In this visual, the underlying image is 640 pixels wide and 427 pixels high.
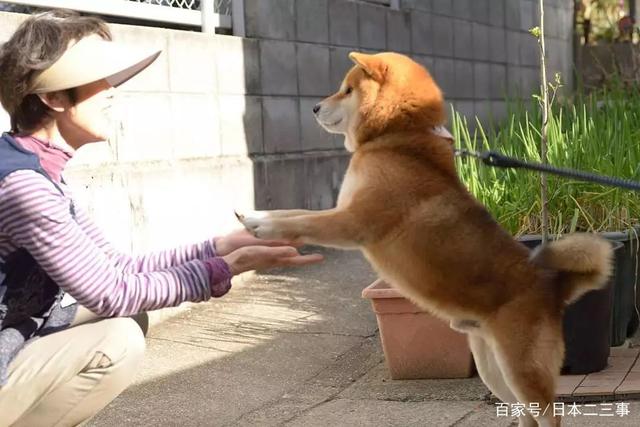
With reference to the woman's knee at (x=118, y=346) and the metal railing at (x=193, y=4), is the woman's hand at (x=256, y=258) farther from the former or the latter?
the metal railing at (x=193, y=4)

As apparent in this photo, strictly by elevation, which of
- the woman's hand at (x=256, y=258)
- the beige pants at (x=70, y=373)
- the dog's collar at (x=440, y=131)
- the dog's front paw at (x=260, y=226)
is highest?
the dog's collar at (x=440, y=131)

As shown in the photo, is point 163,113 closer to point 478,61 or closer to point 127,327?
point 127,327

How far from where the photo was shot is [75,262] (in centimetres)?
285

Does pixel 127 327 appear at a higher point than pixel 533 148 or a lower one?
lower

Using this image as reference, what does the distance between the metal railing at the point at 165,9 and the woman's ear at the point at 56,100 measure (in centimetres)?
222

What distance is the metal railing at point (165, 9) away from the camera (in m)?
5.40

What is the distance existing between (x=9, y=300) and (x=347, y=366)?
229cm

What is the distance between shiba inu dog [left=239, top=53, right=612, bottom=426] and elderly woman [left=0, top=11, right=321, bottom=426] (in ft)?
1.23

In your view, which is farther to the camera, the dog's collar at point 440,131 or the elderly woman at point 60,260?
the dog's collar at point 440,131

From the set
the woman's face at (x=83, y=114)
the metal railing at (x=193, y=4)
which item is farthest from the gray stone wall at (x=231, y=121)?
the woman's face at (x=83, y=114)

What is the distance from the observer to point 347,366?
4.93 m

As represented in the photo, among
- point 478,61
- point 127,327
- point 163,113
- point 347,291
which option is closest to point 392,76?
point 127,327

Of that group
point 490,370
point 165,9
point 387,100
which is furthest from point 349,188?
point 165,9

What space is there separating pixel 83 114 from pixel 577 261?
1.67m
